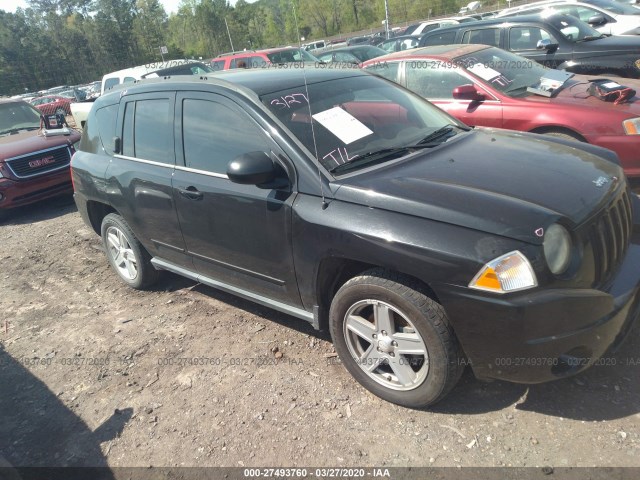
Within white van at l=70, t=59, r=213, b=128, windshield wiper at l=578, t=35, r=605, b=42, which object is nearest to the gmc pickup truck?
windshield wiper at l=578, t=35, r=605, b=42

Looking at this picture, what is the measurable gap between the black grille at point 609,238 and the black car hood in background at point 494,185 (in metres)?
0.09

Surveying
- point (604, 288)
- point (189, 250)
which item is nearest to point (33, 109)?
point (189, 250)

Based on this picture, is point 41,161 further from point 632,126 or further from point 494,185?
point 632,126

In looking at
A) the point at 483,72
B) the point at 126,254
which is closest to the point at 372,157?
the point at 126,254

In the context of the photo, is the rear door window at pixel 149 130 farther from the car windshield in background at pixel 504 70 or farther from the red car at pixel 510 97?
the car windshield in background at pixel 504 70

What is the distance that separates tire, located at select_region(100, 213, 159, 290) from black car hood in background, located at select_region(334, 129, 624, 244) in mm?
2382

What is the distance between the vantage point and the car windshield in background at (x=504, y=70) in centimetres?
573

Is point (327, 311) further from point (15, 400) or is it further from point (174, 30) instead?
point (174, 30)

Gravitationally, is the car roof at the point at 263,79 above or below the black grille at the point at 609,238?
above

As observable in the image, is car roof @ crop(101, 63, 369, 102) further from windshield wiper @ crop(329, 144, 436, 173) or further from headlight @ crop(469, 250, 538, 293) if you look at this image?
headlight @ crop(469, 250, 538, 293)

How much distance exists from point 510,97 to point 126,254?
439 cm

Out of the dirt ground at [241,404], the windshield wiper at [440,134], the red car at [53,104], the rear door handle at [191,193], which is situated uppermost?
the windshield wiper at [440,134]

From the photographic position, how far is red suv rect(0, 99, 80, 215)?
24.1 feet

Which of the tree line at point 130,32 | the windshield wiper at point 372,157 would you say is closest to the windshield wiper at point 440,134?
the windshield wiper at point 372,157
